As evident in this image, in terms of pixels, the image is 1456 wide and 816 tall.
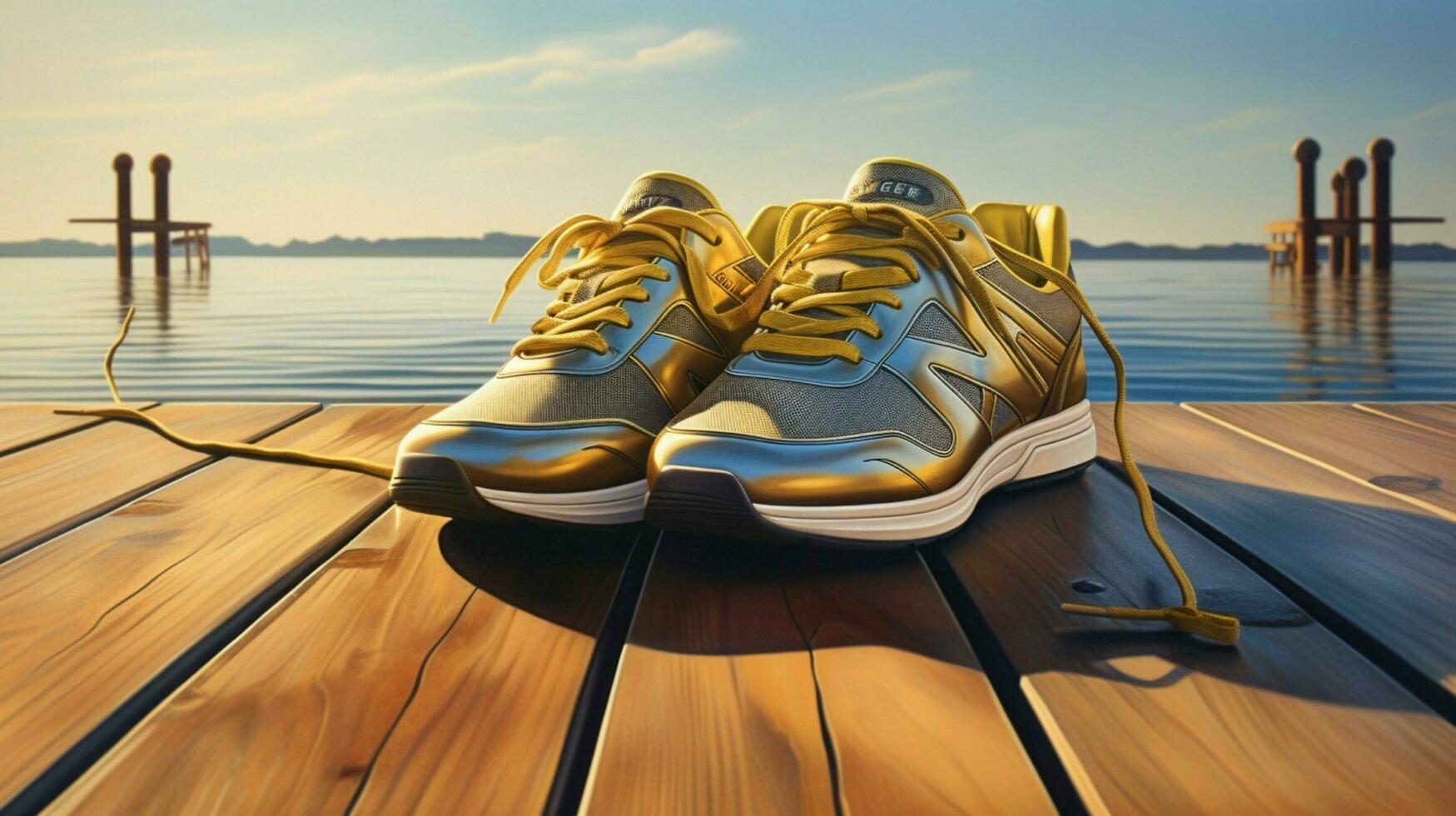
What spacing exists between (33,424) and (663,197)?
1269mm

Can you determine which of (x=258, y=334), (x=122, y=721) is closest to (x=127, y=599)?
(x=122, y=721)

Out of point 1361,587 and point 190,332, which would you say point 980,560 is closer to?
point 1361,587

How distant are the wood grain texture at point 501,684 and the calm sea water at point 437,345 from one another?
2939mm

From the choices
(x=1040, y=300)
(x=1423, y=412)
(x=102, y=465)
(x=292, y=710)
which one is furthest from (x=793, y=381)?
(x=1423, y=412)

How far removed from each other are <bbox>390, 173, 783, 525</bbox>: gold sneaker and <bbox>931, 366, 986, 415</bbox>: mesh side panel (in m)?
0.26

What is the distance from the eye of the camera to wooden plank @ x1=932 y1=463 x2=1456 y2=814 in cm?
57

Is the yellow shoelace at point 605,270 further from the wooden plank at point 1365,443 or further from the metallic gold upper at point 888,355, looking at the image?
the wooden plank at point 1365,443

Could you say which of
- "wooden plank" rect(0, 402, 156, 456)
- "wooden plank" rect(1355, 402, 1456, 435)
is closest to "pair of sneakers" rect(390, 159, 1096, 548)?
"wooden plank" rect(1355, 402, 1456, 435)

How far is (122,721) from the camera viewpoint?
2.17 feet

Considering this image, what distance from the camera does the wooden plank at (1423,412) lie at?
1.77 metres

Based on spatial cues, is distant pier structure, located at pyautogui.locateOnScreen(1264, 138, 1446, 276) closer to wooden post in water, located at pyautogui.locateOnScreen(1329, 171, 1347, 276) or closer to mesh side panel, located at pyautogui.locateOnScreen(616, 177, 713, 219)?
wooden post in water, located at pyautogui.locateOnScreen(1329, 171, 1347, 276)

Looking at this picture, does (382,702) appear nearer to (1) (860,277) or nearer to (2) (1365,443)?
(1) (860,277)

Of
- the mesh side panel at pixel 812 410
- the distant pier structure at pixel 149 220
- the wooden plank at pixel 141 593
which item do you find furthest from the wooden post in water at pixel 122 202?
the mesh side panel at pixel 812 410

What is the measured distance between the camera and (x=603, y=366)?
1130mm
